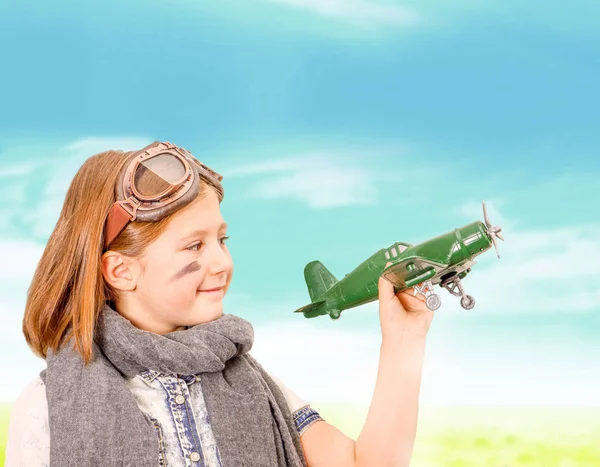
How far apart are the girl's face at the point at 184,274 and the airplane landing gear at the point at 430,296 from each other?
1.60 feet

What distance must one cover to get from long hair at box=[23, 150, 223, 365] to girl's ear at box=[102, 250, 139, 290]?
16 millimetres

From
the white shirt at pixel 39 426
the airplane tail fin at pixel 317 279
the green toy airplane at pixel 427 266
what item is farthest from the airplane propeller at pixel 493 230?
the white shirt at pixel 39 426

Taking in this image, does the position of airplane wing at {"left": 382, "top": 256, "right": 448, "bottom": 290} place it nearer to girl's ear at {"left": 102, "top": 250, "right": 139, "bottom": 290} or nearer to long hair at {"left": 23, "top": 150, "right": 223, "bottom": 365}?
long hair at {"left": 23, "top": 150, "right": 223, "bottom": 365}

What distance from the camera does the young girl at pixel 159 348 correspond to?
1643 mm

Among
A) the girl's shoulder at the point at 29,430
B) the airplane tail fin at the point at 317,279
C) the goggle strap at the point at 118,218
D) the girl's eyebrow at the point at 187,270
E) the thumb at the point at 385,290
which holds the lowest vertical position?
the girl's shoulder at the point at 29,430

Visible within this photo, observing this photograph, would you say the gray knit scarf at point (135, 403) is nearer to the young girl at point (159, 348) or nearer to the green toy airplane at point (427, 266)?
the young girl at point (159, 348)

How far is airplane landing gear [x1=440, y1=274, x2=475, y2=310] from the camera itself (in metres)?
1.74

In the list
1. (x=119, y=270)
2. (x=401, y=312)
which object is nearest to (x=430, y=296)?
(x=401, y=312)

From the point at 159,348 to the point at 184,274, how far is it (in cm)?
19

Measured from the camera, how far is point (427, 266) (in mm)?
1812

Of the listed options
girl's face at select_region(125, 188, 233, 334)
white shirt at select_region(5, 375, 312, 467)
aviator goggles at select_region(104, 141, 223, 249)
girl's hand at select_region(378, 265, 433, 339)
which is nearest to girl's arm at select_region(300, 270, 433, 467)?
girl's hand at select_region(378, 265, 433, 339)

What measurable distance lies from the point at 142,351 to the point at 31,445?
33 cm

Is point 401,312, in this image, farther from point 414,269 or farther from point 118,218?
point 118,218

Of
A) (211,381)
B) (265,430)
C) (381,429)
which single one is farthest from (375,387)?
(211,381)
